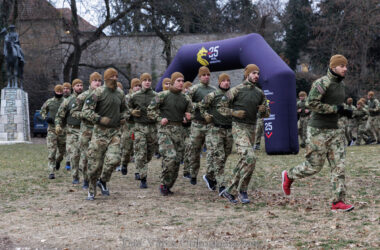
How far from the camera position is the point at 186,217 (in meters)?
7.27

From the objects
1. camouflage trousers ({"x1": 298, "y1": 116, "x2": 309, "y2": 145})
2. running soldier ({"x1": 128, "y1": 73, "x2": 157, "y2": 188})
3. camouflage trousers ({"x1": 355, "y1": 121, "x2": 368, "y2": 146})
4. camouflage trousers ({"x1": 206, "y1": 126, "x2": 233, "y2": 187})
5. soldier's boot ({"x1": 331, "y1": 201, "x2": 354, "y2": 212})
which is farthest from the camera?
camouflage trousers ({"x1": 355, "y1": 121, "x2": 368, "y2": 146})

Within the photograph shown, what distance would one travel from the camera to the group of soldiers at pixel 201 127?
288 inches

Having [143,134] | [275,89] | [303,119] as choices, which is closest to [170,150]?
[143,134]

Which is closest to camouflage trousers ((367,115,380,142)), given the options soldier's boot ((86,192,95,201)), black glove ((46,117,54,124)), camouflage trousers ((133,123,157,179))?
camouflage trousers ((133,123,157,179))

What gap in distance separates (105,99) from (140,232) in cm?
315

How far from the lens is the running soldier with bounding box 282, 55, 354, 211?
7168mm

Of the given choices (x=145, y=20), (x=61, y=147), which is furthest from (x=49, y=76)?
(x=61, y=147)

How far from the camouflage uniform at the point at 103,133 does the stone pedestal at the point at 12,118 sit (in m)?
20.2

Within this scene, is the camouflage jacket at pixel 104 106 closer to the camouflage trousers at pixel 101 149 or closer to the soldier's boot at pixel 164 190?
the camouflage trousers at pixel 101 149

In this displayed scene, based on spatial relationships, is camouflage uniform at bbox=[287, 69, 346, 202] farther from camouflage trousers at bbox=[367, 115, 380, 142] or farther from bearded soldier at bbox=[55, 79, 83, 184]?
camouflage trousers at bbox=[367, 115, 380, 142]

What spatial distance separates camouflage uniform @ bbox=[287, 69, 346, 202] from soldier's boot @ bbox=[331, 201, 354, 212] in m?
0.06

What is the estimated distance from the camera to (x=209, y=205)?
8.24m

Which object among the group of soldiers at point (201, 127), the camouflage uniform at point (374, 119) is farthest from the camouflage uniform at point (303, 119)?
the group of soldiers at point (201, 127)

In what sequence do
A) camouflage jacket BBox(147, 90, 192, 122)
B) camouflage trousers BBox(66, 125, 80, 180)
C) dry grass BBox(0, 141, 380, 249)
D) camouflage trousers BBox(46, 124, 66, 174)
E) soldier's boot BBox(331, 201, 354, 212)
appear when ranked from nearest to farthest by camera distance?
dry grass BBox(0, 141, 380, 249)
soldier's boot BBox(331, 201, 354, 212)
camouflage jacket BBox(147, 90, 192, 122)
camouflage trousers BBox(66, 125, 80, 180)
camouflage trousers BBox(46, 124, 66, 174)
